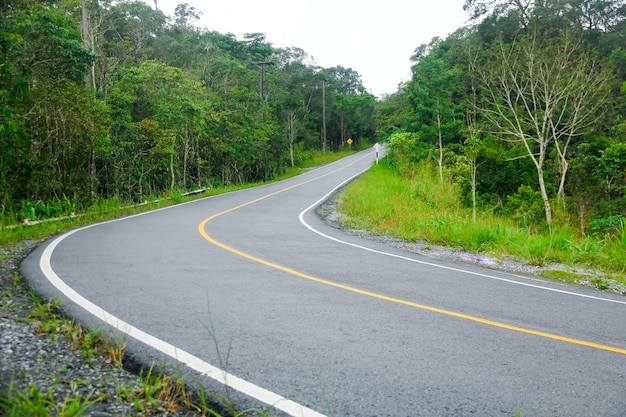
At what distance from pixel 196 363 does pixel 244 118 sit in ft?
100

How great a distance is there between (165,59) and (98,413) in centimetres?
4450

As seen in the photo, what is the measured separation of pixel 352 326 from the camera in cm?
471

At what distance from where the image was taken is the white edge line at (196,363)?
3.13 m

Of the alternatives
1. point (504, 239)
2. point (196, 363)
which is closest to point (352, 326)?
point (196, 363)

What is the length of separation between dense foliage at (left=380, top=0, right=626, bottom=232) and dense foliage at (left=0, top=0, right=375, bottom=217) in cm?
1238

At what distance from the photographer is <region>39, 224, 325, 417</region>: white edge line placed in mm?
3131

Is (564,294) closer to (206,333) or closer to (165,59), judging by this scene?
(206,333)

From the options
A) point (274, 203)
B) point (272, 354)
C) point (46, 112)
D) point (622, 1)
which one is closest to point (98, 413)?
point (272, 354)

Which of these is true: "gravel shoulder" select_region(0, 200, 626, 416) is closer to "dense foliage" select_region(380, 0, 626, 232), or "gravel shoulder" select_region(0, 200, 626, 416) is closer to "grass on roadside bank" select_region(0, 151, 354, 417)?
"grass on roadside bank" select_region(0, 151, 354, 417)

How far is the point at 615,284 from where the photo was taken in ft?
23.0

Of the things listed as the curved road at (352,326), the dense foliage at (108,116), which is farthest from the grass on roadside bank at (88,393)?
the dense foliage at (108,116)

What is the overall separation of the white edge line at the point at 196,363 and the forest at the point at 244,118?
6.51 metres

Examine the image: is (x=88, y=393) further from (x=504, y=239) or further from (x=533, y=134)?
(x=533, y=134)

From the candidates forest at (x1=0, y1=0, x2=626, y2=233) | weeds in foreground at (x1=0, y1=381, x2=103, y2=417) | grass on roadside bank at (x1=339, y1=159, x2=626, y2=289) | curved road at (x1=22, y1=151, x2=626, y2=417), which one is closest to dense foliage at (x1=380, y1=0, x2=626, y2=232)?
forest at (x1=0, y1=0, x2=626, y2=233)
